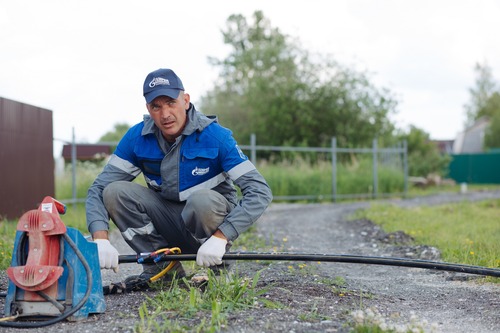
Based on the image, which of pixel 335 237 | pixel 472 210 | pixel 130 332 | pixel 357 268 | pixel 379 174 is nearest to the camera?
pixel 130 332

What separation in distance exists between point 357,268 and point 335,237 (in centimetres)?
255

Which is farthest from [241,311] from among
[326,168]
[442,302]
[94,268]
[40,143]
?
[326,168]

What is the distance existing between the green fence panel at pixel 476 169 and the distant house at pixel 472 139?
24.8 m

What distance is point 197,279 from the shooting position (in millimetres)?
3961

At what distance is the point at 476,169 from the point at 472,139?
2864 centimetres

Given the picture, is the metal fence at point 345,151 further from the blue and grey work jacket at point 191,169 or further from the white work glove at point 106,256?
the white work glove at point 106,256

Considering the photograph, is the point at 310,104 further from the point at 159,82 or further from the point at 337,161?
the point at 159,82

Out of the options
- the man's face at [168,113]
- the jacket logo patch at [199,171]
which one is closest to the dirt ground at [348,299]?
the jacket logo patch at [199,171]

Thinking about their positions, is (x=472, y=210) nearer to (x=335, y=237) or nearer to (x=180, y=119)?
(x=335, y=237)

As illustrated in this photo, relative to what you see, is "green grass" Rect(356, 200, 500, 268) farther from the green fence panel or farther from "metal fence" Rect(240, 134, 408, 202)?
the green fence panel

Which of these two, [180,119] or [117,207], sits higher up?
[180,119]

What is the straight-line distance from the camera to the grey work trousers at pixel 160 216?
3.76m

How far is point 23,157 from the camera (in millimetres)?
8492

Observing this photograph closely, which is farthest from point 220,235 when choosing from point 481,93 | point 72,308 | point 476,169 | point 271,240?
point 481,93
